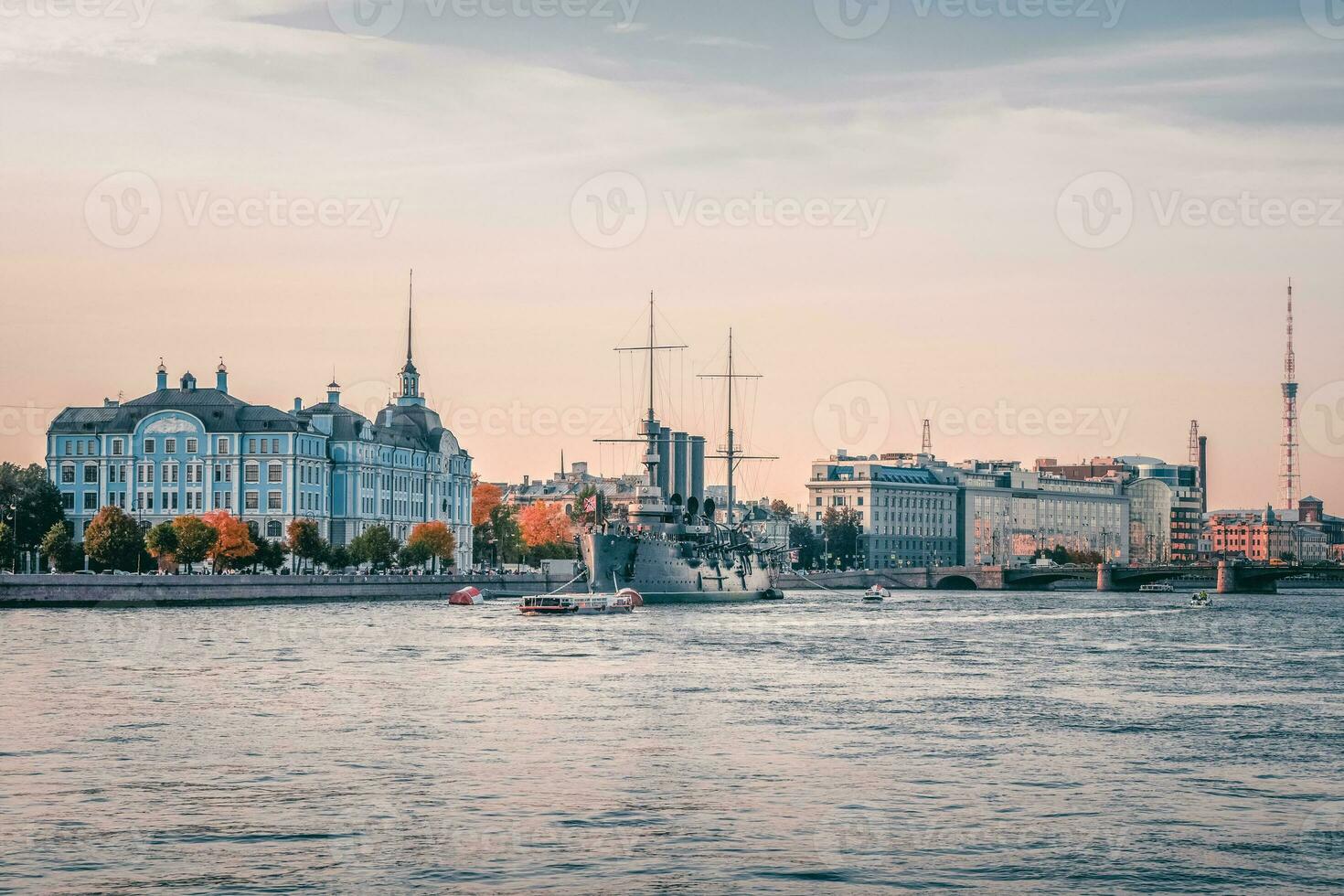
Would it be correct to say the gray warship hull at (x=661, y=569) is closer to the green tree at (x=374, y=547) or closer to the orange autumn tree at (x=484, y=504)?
the green tree at (x=374, y=547)

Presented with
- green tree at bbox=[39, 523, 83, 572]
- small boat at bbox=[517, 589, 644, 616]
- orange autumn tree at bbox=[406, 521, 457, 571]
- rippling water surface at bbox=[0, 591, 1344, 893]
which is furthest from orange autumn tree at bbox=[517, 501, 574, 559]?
rippling water surface at bbox=[0, 591, 1344, 893]

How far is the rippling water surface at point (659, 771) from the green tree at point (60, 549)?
5195 centimetres

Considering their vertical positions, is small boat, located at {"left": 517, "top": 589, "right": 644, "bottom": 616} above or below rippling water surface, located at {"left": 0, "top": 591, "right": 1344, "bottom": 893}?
below

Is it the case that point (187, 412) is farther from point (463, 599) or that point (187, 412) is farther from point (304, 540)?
point (463, 599)

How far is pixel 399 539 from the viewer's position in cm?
14100

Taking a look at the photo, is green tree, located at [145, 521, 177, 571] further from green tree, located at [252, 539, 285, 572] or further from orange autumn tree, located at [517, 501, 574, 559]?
orange autumn tree, located at [517, 501, 574, 559]

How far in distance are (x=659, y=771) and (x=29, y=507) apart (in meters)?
94.4

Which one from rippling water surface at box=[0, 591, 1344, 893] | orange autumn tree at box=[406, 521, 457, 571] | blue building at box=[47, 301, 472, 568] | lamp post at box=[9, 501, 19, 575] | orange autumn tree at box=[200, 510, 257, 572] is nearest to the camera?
rippling water surface at box=[0, 591, 1344, 893]

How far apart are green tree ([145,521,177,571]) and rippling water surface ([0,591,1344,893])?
1923 inches

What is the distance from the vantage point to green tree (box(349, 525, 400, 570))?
414ft

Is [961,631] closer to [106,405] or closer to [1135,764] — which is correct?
[1135,764]

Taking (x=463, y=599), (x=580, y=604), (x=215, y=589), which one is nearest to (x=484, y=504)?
(x=463, y=599)

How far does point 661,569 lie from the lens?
107 meters

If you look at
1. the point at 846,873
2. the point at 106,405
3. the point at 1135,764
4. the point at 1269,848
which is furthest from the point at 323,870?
the point at 106,405
